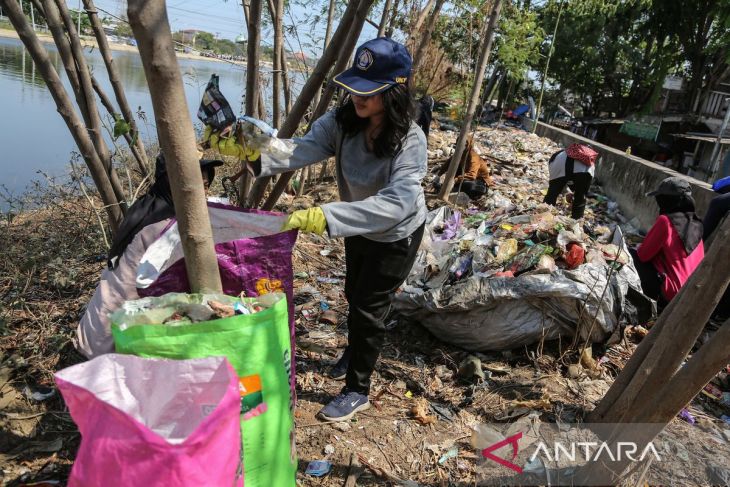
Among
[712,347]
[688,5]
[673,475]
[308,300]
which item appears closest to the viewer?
[712,347]

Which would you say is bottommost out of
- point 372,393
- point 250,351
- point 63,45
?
point 372,393

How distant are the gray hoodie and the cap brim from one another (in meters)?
0.22

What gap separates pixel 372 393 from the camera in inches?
102

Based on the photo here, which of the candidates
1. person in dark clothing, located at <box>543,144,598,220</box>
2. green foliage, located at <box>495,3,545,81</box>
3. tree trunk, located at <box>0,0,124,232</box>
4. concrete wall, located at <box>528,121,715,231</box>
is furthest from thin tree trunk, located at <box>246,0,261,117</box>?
green foliage, located at <box>495,3,545,81</box>

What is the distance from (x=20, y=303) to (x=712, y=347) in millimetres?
3203

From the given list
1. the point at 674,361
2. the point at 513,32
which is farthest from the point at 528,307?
the point at 513,32

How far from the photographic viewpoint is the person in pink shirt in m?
3.47

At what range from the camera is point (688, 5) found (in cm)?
1839

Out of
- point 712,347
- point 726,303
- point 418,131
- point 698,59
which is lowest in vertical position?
point 726,303

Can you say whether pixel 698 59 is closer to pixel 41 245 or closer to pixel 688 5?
pixel 688 5

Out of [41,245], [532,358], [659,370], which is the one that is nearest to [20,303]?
[41,245]

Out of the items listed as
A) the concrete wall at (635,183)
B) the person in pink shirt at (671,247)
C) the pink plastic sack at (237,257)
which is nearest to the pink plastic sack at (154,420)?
the pink plastic sack at (237,257)

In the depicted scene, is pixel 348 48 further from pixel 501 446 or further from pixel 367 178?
pixel 501 446

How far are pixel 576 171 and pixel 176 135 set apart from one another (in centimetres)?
526
